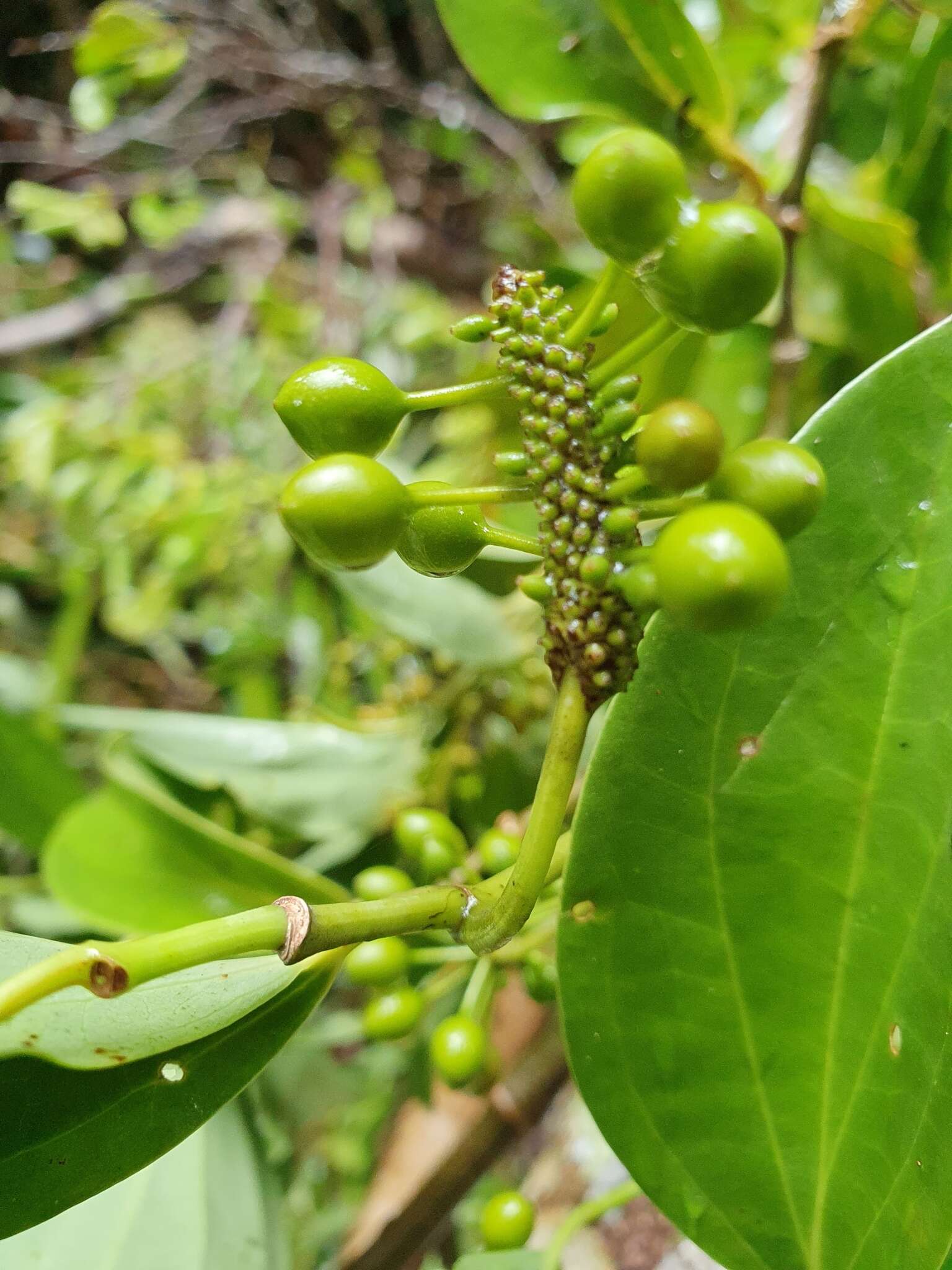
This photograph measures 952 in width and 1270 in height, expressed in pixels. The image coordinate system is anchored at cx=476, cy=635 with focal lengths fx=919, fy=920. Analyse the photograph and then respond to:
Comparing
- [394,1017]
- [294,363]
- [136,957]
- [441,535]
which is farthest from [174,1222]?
[294,363]

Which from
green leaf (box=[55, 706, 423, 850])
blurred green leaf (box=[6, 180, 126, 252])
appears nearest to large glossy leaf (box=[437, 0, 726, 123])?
green leaf (box=[55, 706, 423, 850])

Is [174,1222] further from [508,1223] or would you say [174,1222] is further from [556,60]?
[556,60]

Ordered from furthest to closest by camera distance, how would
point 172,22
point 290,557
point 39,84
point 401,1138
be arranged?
point 39,84
point 172,22
point 290,557
point 401,1138

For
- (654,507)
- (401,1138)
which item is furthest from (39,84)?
(654,507)

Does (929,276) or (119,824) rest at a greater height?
(929,276)

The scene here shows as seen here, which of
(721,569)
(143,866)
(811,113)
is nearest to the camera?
(721,569)

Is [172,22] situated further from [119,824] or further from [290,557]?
[119,824]
